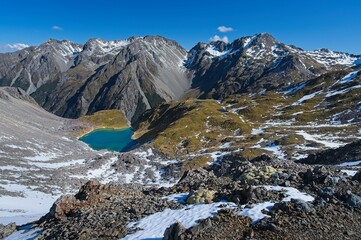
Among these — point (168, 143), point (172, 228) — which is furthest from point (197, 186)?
point (168, 143)

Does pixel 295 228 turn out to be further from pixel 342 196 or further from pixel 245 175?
pixel 245 175

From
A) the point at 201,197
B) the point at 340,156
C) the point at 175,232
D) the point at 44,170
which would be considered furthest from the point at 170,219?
the point at 44,170

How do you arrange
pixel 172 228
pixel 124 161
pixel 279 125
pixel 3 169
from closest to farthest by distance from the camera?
1. pixel 172 228
2. pixel 3 169
3. pixel 124 161
4. pixel 279 125

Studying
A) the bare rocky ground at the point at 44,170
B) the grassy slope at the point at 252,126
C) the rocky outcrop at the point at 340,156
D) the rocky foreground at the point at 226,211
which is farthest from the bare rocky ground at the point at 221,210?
the grassy slope at the point at 252,126

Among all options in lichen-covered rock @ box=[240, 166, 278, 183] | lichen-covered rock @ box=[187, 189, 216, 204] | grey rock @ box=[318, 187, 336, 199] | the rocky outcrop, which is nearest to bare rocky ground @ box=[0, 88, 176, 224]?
lichen-covered rock @ box=[187, 189, 216, 204]

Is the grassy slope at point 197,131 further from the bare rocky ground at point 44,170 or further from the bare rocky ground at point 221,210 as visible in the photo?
the bare rocky ground at point 221,210

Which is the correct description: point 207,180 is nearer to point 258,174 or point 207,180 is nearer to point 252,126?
point 258,174

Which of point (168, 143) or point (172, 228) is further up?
point (172, 228)

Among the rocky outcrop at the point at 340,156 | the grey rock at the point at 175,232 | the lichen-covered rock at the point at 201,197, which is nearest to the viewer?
the grey rock at the point at 175,232
